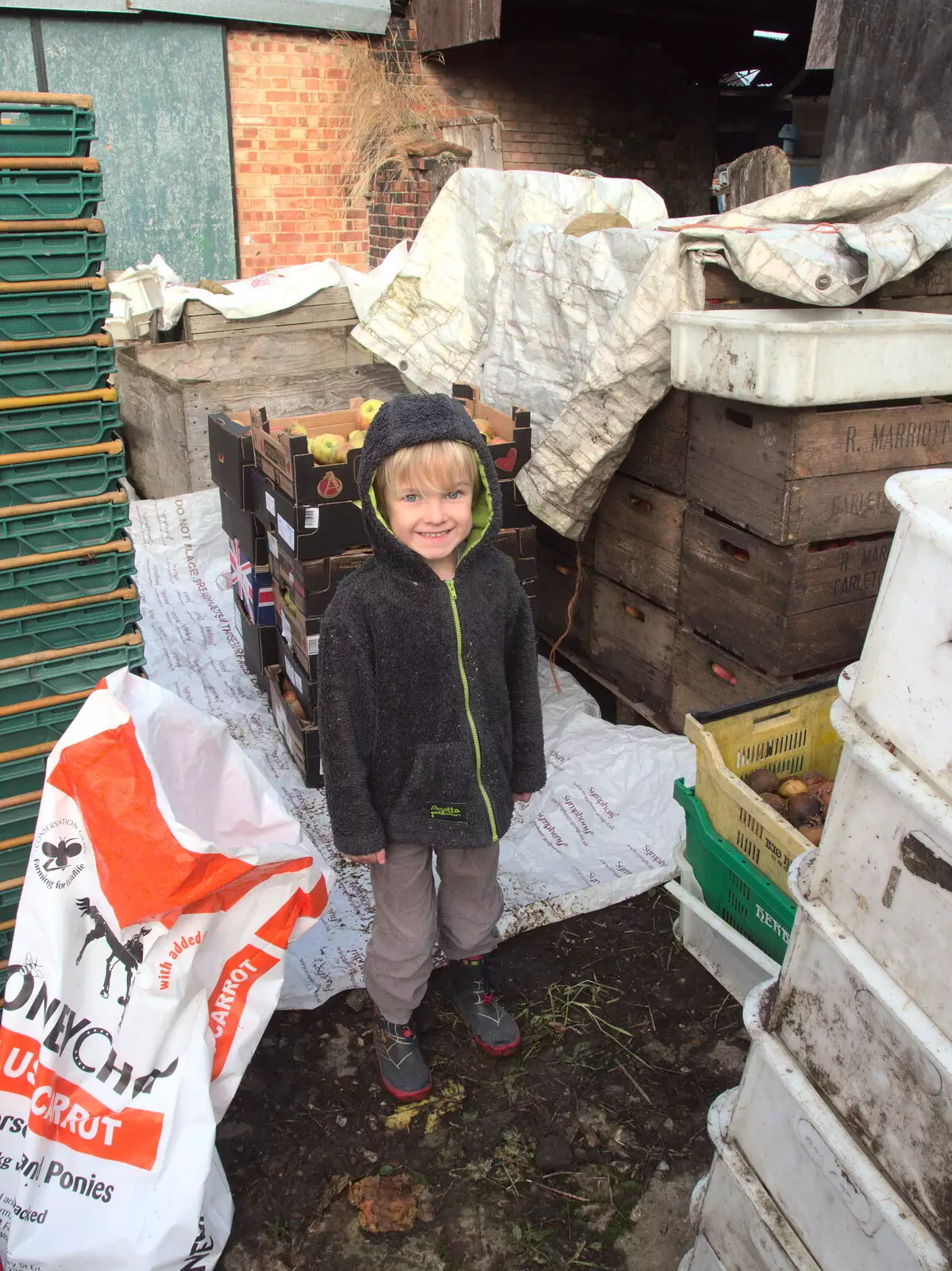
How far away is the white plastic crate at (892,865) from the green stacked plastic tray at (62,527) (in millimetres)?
1788

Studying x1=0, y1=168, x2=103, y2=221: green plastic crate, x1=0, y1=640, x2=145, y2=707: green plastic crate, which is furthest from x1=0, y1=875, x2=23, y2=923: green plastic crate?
x1=0, y1=168, x2=103, y2=221: green plastic crate

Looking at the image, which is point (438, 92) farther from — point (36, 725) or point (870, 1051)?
point (870, 1051)

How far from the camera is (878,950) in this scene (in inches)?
52.9

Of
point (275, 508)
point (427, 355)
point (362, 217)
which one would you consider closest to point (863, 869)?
point (275, 508)

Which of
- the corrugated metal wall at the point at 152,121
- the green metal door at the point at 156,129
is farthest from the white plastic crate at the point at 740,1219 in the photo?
the green metal door at the point at 156,129

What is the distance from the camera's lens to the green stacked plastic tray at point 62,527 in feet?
7.75

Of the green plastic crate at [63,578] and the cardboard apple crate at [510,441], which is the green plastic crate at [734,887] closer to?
the cardboard apple crate at [510,441]

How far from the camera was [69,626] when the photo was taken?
8.19 feet

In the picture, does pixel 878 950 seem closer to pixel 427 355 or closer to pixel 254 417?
pixel 254 417

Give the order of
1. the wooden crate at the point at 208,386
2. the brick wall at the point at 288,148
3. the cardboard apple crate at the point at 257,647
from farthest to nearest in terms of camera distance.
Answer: the brick wall at the point at 288,148 → the wooden crate at the point at 208,386 → the cardboard apple crate at the point at 257,647

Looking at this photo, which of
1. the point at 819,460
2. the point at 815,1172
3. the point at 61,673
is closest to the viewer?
the point at 815,1172

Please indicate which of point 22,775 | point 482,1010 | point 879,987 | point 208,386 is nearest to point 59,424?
point 22,775

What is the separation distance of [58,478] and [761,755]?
1999 mm

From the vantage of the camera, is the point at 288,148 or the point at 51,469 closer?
the point at 51,469
